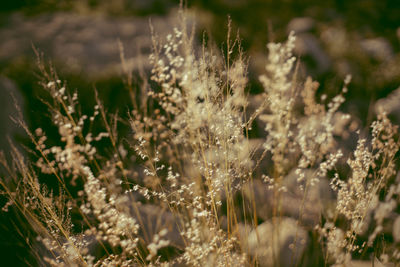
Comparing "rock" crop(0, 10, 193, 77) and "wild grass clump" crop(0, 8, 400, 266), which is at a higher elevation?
"rock" crop(0, 10, 193, 77)

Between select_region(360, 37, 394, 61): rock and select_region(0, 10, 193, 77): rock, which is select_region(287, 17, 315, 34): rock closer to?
select_region(360, 37, 394, 61): rock

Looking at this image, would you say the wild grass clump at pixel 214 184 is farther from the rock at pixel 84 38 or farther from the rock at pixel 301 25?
the rock at pixel 301 25

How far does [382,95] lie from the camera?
2.11m

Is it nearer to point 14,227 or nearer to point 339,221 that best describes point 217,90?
point 339,221

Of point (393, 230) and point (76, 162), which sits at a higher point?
point (76, 162)

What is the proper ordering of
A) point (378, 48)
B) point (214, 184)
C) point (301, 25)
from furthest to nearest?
point (301, 25) < point (378, 48) < point (214, 184)

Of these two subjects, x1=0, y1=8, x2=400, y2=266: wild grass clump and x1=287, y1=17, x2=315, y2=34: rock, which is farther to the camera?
x1=287, y1=17, x2=315, y2=34: rock

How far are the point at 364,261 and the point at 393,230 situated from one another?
0.29m

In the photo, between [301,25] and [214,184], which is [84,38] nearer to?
[214,184]

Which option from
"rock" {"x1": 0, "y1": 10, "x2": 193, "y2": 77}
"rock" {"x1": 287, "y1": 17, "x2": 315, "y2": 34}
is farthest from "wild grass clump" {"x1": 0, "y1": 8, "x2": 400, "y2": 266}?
"rock" {"x1": 287, "y1": 17, "x2": 315, "y2": 34}

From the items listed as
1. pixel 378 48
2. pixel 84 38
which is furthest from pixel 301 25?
pixel 84 38

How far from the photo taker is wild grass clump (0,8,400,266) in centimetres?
150

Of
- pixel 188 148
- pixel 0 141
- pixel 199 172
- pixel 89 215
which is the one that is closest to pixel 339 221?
pixel 199 172

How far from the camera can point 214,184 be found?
1.58 m
